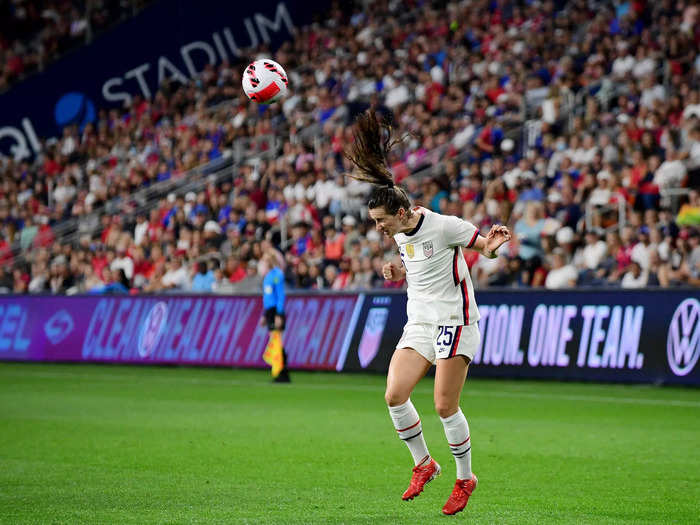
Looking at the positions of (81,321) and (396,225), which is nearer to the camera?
(396,225)

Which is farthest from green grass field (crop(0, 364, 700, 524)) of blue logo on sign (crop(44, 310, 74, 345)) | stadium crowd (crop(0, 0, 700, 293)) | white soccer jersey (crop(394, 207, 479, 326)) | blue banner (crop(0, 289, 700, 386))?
blue logo on sign (crop(44, 310, 74, 345))

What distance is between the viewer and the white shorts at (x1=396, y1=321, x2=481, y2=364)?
8.13 meters

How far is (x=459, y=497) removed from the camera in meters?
7.84

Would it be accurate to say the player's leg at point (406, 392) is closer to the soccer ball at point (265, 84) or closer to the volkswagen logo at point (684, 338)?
the soccer ball at point (265, 84)

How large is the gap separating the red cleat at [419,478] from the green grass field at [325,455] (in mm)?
138

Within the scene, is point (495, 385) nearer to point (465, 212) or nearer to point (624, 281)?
point (624, 281)

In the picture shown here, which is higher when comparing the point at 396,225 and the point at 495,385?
the point at 396,225

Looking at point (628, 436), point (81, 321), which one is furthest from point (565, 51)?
point (628, 436)

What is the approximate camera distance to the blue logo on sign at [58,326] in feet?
79.8

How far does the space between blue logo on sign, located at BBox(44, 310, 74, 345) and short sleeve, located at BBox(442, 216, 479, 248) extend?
56.8 ft

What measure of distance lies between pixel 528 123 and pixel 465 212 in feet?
10.6

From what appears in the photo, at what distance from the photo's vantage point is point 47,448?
11094 millimetres

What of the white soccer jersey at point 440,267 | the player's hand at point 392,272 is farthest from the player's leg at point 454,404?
the player's hand at point 392,272

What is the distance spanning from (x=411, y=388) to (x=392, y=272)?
0.96 meters
